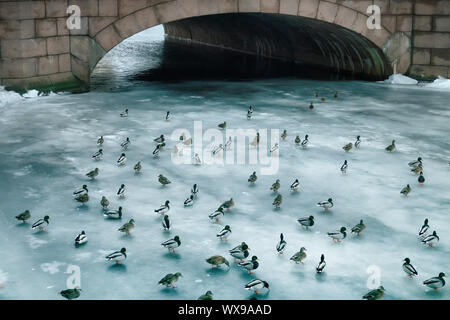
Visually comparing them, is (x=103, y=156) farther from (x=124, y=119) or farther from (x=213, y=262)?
(x=213, y=262)

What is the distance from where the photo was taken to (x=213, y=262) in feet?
24.7

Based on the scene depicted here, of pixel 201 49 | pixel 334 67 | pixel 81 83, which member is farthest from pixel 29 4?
pixel 201 49

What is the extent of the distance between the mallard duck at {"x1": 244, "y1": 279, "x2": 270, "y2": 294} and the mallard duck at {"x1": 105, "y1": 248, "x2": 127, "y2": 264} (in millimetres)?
1591

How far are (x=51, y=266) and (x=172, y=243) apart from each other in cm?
146

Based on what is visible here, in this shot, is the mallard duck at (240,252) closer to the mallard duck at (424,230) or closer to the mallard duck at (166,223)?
the mallard duck at (166,223)

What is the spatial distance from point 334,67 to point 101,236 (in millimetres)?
17718

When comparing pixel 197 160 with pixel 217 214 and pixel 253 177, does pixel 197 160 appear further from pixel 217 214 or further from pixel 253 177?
pixel 217 214

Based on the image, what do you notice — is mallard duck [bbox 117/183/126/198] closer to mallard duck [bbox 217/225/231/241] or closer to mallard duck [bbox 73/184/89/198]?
mallard duck [bbox 73/184/89/198]

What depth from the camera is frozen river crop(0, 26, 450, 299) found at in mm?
7395

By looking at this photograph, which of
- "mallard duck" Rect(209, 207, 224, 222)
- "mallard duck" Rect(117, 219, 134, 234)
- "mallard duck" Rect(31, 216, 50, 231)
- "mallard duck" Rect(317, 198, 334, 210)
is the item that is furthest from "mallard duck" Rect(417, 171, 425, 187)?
"mallard duck" Rect(31, 216, 50, 231)

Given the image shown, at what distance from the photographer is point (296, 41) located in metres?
26.6

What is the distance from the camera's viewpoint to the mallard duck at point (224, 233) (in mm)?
8297

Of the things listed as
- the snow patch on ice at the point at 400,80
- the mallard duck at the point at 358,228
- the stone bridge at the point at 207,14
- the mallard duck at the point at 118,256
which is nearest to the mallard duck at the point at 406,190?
the mallard duck at the point at 358,228

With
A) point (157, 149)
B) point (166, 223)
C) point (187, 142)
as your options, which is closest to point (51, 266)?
point (166, 223)
